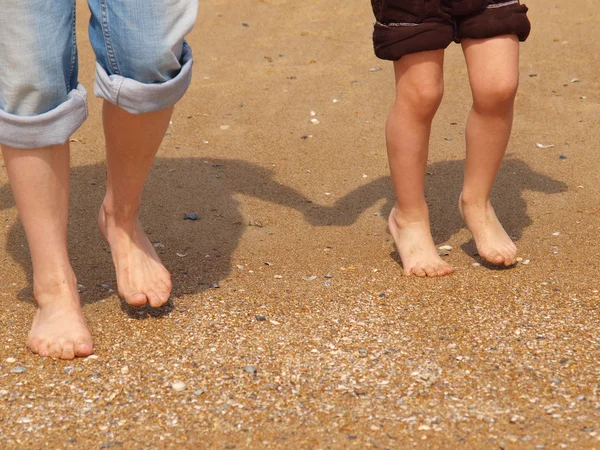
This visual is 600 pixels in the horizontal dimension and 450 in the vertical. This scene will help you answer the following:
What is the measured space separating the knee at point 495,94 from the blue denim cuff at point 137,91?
100cm

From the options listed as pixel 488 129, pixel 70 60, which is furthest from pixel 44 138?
pixel 488 129

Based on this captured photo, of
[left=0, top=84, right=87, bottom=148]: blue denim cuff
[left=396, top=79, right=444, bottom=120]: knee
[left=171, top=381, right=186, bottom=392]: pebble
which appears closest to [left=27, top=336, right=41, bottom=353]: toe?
[left=171, top=381, right=186, bottom=392]: pebble

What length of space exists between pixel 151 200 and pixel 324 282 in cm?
119

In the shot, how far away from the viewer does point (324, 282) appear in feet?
9.69

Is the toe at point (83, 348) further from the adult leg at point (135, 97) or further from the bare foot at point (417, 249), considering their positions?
the bare foot at point (417, 249)

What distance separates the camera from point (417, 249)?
9.87ft

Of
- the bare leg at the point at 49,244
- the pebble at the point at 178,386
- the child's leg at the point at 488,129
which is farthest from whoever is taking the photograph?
the child's leg at the point at 488,129

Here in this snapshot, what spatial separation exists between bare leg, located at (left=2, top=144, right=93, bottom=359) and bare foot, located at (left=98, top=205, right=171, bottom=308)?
0.56ft

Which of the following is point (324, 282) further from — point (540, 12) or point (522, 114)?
point (540, 12)

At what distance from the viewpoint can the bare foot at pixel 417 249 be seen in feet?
9.68

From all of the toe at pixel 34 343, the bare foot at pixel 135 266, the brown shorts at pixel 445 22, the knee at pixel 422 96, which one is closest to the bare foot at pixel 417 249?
the knee at pixel 422 96

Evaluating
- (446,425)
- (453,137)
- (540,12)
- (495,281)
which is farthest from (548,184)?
(540,12)

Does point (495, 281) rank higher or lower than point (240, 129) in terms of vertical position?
higher

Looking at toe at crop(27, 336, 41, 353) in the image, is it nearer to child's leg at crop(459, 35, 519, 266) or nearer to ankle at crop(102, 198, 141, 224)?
ankle at crop(102, 198, 141, 224)
